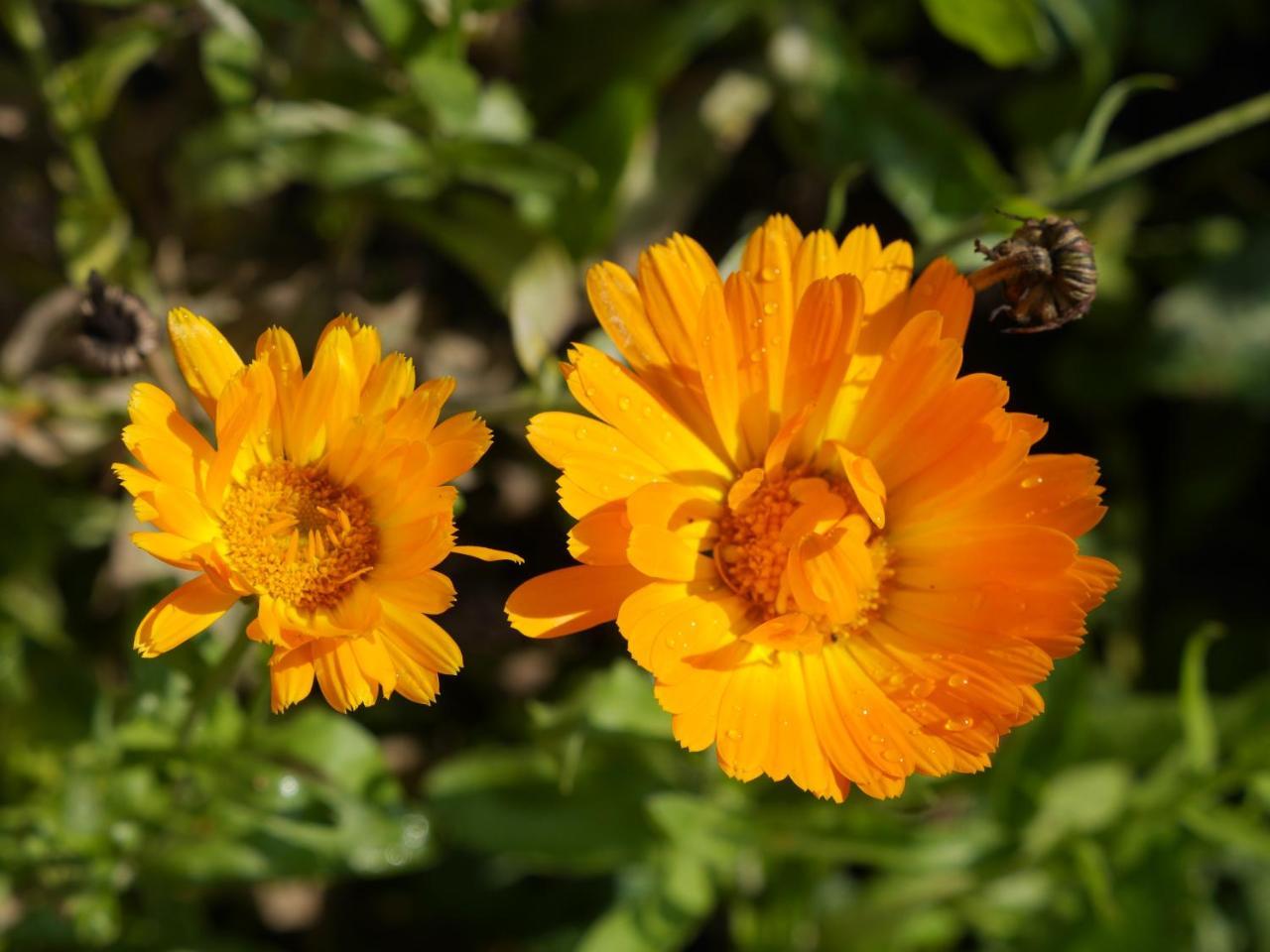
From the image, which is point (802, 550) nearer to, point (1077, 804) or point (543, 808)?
point (543, 808)

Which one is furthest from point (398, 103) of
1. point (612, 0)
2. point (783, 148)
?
point (783, 148)

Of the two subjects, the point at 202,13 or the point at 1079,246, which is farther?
the point at 202,13

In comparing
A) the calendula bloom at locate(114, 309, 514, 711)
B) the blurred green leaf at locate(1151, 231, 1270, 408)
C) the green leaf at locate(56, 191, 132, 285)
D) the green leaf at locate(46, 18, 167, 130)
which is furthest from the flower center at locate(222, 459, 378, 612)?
the blurred green leaf at locate(1151, 231, 1270, 408)

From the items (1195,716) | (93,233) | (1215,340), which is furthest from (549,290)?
(1215,340)

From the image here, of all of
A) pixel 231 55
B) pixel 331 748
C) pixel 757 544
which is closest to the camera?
pixel 757 544

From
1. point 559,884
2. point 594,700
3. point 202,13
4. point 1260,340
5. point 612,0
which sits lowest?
point 559,884

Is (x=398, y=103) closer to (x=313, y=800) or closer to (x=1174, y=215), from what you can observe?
(x=313, y=800)

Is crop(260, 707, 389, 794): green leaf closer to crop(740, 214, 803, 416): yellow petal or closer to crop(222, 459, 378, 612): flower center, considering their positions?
crop(222, 459, 378, 612): flower center
